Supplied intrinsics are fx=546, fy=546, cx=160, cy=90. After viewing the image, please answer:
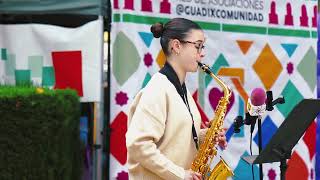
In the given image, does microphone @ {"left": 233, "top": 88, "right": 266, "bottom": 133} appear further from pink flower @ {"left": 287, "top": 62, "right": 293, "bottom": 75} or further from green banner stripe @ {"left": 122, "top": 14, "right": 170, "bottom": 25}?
pink flower @ {"left": 287, "top": 62, "right": 293, "bottom": 75}

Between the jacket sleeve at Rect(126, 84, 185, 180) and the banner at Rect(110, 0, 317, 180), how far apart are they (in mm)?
2370

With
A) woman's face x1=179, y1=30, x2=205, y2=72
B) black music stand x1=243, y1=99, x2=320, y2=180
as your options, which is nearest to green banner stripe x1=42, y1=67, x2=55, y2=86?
woman's face x1=179, y1=30, x2=205, y2=72

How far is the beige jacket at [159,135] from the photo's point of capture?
10.2 feet

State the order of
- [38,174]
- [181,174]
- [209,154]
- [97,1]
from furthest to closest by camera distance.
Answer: [97,1] < [38,174] < [209,154] < [181,174]

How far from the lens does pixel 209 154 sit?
3412 mm

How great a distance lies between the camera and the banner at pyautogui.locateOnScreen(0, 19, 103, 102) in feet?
18.1

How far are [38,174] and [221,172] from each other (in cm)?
223

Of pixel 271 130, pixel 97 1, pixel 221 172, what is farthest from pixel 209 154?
pixel 271 130

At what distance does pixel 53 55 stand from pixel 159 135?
270 centimetres

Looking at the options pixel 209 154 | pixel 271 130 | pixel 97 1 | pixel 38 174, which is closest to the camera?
pixel 209 154

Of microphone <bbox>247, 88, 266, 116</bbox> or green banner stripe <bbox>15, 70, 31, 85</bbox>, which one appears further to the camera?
→ green banner stripe <bbox>15, 70, 31, 85</bbox>

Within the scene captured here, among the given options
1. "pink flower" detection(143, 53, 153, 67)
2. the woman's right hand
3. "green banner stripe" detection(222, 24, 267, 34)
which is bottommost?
the woman's right hand

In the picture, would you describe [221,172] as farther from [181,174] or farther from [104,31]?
[104,31]

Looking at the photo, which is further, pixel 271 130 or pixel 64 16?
pixel 271 130
